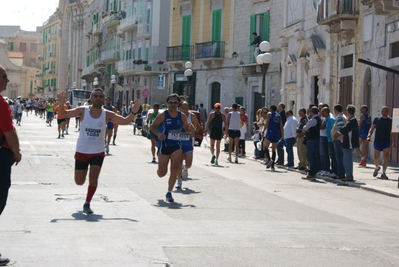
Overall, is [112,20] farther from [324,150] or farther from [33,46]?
[33,46]

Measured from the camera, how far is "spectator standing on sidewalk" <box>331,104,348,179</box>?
60.8ft

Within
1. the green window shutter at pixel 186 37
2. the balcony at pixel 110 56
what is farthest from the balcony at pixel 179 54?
the balcony at pixel 110 56

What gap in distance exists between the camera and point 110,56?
77.6 meters

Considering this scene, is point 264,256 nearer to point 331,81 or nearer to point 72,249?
point 72,249

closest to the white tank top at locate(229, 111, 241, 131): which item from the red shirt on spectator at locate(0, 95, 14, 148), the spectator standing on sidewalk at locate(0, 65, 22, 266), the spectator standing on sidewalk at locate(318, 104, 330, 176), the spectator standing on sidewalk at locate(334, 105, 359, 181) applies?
the spectator standing on sidewalk at locate(318, 104, 330, 176)

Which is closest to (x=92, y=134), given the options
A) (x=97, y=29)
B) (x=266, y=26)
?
(x=266, y=26)

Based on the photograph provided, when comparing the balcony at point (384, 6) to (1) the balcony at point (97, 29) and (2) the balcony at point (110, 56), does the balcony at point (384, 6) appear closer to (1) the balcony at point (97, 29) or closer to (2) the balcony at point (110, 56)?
(2) the balcony at point (110, 56)

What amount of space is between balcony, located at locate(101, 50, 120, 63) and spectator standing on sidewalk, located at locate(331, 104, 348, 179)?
57.5 metres

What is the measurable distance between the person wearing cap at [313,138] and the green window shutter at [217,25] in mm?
27804

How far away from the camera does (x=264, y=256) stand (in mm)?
8344

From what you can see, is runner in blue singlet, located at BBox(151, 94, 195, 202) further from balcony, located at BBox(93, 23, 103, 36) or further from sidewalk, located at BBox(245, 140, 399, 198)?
balcony, located at BBox(93, 23, 103, 36)

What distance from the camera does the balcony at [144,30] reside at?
6191 cm

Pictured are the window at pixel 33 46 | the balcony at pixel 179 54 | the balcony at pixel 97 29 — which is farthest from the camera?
the window at pixel 33 46

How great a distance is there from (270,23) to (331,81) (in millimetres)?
11667
